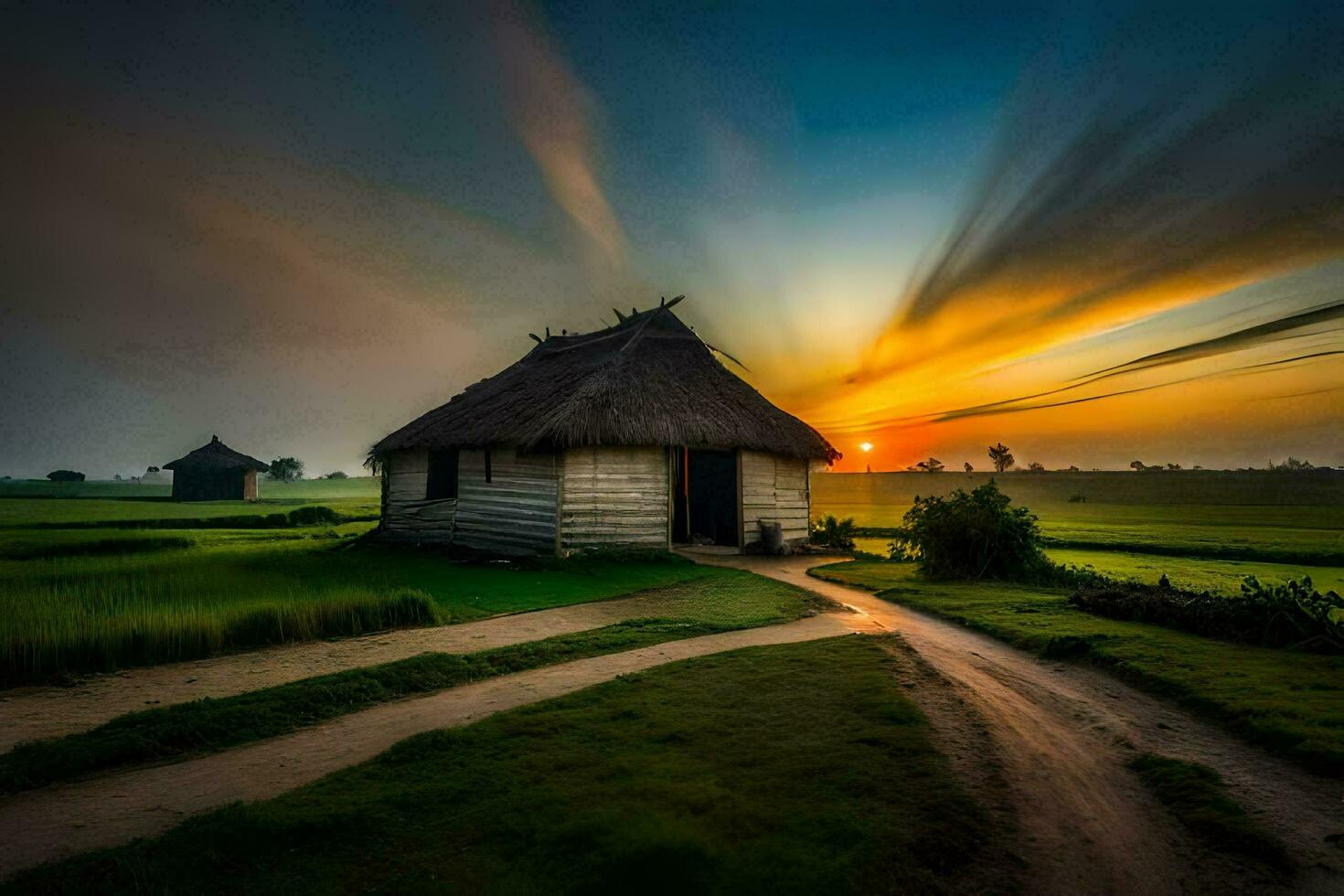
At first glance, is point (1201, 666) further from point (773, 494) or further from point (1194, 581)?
point (773, 494)

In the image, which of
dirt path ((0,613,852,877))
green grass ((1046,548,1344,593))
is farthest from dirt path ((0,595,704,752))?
green grass ((1046,548,1344,593))

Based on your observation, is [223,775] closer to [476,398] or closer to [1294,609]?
[1294,609]

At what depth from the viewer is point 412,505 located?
1997cm

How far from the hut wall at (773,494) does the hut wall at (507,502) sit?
234 inches

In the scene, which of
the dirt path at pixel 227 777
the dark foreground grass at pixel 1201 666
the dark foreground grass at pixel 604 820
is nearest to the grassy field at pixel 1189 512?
the dark foreground grass at pixel 1201 666

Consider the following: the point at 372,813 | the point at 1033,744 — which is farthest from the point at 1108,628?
the point at 372,813

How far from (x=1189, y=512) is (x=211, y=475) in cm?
6044

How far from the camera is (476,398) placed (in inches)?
821

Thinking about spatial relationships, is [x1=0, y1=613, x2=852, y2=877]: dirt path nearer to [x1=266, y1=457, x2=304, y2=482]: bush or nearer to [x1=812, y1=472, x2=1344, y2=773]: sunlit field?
[x1=812, y1=472, x2=1344, y2=773]: sunlit field

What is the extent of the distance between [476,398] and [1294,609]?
20.2 m

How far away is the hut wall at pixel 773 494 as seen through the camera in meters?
18.2

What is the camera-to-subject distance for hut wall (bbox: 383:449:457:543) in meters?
18.8

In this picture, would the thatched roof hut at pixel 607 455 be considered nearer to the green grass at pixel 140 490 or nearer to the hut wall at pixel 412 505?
the hut wall at pixel 412 505

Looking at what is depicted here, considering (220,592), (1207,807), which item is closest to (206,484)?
(220,592)
